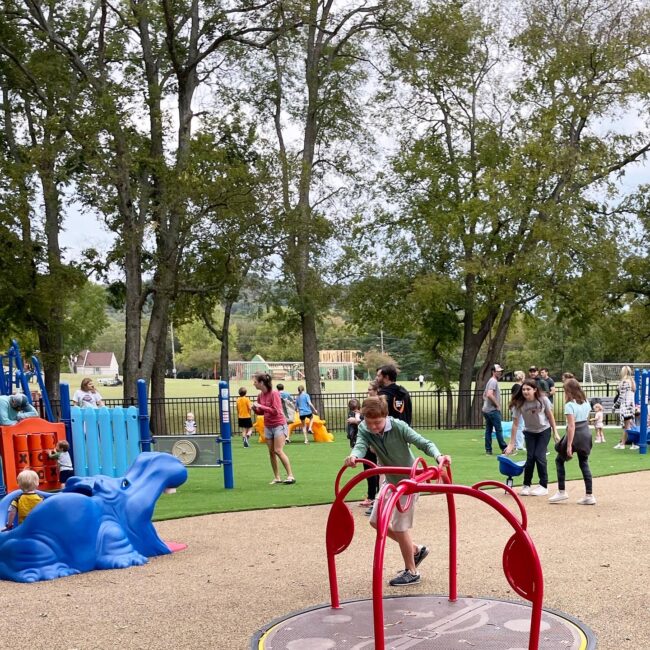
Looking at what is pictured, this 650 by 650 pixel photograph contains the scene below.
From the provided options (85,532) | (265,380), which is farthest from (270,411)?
(85,532)

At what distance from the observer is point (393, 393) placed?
999 centimetres

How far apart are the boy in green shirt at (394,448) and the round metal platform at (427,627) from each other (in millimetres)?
517

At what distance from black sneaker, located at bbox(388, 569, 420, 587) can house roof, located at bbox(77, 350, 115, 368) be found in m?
136

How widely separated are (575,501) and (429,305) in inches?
815

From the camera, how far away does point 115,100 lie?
2536 centimetres

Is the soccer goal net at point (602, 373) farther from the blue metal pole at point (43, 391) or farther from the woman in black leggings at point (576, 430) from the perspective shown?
the blue metal pole at point (43, 391)

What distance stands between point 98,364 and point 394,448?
138618 mm

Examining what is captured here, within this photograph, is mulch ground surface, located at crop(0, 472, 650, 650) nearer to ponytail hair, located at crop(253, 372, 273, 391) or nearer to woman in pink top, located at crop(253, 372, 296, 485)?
woman in pink top, located at crop(253, 372, 296, 485)

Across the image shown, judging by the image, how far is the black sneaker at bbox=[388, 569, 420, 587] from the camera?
7.12 metres

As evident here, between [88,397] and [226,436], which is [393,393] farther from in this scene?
[88,397]

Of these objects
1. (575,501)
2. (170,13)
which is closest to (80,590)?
(575,501)

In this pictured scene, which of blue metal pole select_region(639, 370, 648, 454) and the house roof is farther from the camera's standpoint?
the house roof

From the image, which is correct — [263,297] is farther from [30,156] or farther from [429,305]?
[30,156]

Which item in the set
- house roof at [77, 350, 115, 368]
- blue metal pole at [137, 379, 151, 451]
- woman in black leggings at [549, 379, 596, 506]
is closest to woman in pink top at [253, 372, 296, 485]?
blue metal pole at [137, 379, 151, 451]
